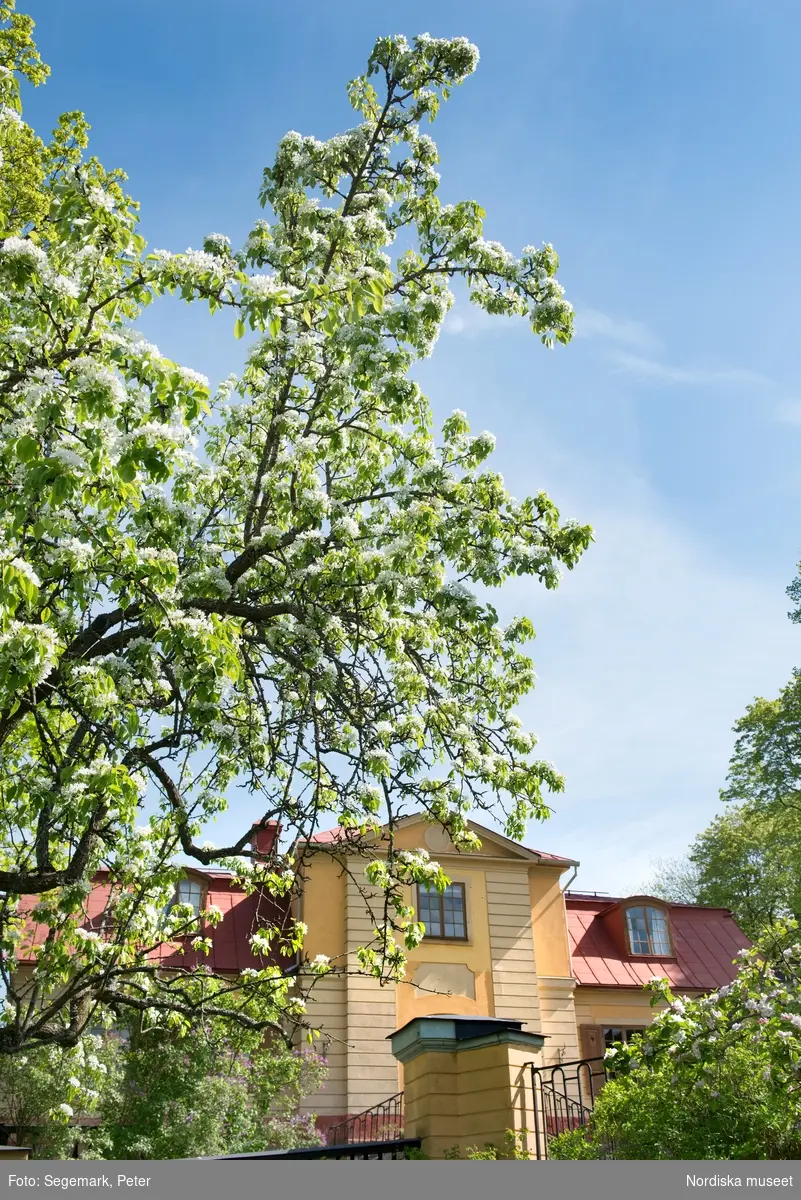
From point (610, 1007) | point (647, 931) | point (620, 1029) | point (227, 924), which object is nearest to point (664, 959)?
point (647, 931)

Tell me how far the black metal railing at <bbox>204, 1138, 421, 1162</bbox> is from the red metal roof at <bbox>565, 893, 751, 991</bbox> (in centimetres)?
1621

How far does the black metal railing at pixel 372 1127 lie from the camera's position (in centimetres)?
1781

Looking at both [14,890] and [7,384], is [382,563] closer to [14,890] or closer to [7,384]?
[7,384]

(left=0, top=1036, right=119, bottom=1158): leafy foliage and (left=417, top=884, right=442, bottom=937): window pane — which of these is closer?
(left=0, top=1036, right=119, bottom=1158): leafy foliage

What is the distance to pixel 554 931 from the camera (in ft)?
76.8

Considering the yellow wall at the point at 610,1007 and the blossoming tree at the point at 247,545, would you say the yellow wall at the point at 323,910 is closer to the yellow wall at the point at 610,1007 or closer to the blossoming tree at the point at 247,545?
the yellow wall at the point at 610,1007

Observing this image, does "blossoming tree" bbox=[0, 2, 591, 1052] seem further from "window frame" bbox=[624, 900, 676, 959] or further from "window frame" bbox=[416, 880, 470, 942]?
"window frame" bbox=[624, 900, 676, 959]

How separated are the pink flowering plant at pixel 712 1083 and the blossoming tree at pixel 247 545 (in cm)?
237

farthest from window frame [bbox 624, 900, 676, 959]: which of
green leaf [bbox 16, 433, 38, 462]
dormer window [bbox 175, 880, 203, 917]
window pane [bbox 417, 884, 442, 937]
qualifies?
green leaf [bbox 16, 433, 38, 462]

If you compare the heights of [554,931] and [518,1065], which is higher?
[554,931]

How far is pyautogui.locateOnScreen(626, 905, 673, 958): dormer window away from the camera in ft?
81.0

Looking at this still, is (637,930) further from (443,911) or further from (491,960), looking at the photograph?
(443,911)
